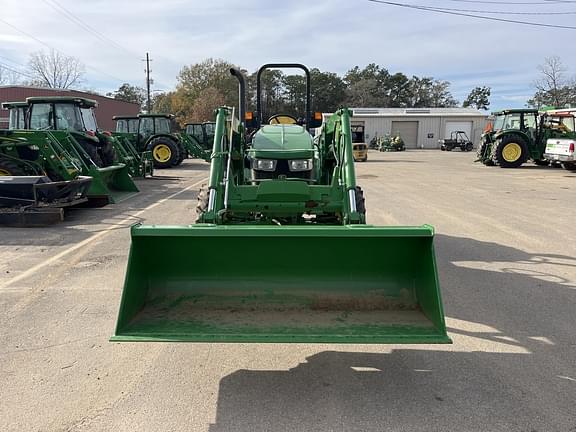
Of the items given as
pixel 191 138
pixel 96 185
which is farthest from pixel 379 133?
pixel 96 185

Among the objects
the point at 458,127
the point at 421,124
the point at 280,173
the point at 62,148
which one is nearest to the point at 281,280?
the point at 280,173

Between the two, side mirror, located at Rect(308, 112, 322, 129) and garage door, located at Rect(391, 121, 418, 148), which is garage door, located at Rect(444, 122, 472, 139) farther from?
side mirror, located at Rect(308, 112, 322, 129)

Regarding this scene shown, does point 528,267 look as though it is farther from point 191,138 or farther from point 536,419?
point 191,138

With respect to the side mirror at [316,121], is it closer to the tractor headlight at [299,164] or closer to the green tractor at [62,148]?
the tractor headlight at [299,164]

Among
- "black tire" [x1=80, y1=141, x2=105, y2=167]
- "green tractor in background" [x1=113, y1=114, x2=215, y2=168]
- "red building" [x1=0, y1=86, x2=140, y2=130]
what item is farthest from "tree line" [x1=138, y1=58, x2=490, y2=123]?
"black tire" [x1=80, y1=141, x2=105, y2=167]

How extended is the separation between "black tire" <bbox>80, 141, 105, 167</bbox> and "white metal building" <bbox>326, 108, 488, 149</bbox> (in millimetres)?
46050

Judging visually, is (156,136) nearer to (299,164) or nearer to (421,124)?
(299,164)

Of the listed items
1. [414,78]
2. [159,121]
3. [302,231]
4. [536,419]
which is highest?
[414,78]

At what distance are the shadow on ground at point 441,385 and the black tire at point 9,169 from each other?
794cm

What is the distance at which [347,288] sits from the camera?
350 cm

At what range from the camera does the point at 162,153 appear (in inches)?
852

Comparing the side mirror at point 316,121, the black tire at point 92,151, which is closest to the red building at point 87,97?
the black tire at point 92,151

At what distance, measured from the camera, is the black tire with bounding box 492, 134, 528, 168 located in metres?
21.9

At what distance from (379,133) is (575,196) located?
4503 cm
